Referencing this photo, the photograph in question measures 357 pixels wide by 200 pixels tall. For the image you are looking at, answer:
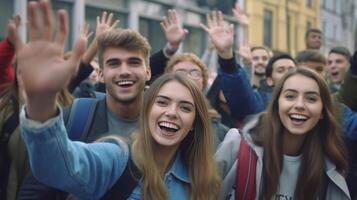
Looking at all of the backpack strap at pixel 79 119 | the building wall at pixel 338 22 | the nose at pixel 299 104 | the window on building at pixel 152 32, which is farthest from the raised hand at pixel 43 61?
the building wall at pixel 338 22

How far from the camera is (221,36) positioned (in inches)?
167

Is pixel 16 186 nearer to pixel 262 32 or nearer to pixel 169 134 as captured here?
pixel 169 134

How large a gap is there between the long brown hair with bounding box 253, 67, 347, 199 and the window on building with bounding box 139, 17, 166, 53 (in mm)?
13744

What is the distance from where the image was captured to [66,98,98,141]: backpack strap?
3025 millimetres

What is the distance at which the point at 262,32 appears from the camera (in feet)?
79.0

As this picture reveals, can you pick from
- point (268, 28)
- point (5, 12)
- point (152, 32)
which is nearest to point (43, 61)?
point (5, 12)

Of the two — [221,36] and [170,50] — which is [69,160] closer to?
[221,36]

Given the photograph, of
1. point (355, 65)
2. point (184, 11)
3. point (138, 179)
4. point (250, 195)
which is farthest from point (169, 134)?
point (184, 11)

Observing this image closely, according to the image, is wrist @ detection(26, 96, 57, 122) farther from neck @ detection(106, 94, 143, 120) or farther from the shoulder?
neck @ detection(106, 94, 143, 120)

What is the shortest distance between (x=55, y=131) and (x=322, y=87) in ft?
5.72

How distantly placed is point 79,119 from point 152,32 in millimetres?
14207

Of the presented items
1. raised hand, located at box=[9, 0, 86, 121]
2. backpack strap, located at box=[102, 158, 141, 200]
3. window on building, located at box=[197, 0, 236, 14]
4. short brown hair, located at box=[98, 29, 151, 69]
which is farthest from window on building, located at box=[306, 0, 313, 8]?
raised hand, located at box=[9, 0, 86, 121]

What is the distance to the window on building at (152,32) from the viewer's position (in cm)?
1692

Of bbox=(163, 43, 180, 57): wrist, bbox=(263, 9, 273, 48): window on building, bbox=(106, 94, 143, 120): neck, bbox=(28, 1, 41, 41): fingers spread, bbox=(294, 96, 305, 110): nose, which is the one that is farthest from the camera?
bbox=(263, 9, 273, 48): window on building
